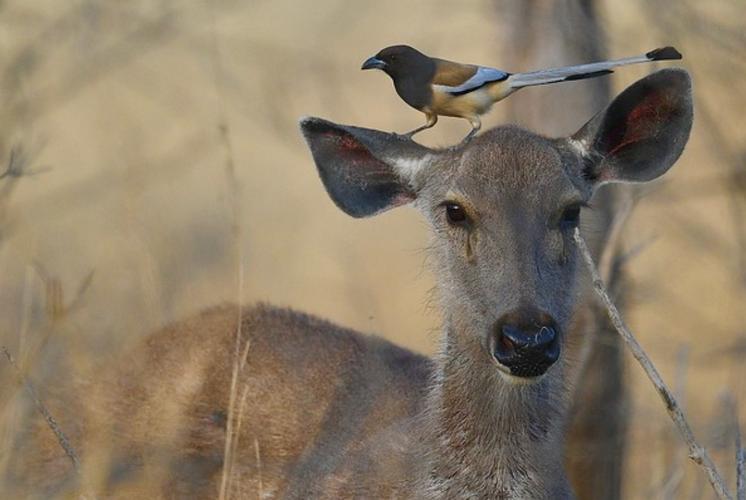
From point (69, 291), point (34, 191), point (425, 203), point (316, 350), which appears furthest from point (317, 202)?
point (425, 203)

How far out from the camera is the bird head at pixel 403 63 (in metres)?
5.67

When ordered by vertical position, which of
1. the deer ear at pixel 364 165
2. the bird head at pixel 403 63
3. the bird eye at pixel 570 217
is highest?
the bird head at pixel 403 63

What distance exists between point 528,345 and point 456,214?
3.02ft

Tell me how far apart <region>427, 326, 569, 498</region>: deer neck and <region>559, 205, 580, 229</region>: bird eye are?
1.84 feet

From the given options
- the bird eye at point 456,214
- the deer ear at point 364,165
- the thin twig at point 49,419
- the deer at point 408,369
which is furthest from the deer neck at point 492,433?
the thin twig at point 49,419

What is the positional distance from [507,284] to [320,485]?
4.98ft

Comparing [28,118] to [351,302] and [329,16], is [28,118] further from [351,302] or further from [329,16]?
[329,16]

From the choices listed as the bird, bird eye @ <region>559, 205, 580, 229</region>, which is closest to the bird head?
the bird

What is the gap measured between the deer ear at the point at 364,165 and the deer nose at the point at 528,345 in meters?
1.31

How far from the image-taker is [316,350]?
713 cm

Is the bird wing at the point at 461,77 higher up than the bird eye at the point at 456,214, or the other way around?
the bird wing at the point at 461,77

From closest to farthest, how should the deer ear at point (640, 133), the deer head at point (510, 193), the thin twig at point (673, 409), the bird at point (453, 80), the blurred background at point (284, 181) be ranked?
the thin twig at point (673, 409) → the deer head at point (510, 193) → the bird at point (453, 80) → the deer ear at point (640, 133) → the blurred background at point (284, 181)

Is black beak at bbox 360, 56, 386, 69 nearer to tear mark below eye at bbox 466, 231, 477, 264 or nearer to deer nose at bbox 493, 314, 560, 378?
tear mark below eye at bbox 466, 231, 477, 264

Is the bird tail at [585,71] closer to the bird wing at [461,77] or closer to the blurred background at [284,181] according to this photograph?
the bird wing at [461,77]
